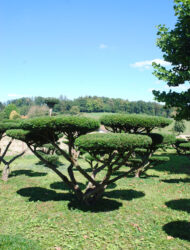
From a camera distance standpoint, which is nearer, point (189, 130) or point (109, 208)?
point (109, 208)

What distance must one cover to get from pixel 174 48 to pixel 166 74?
1.31m

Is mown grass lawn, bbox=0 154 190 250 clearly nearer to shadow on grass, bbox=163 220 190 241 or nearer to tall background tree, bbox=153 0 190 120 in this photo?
shadow on grass, bbox=163 220 190 241

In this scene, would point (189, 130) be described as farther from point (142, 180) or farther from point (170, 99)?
point (170, 99)

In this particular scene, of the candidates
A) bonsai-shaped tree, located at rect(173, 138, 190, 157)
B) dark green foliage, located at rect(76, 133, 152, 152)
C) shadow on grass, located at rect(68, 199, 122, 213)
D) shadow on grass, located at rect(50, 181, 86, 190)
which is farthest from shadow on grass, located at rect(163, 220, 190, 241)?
bonsai-shaped tree, located at rect(173, 138, 190, 157)

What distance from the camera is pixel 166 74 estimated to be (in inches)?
377

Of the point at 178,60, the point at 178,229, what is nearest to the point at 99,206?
the point at 178,229

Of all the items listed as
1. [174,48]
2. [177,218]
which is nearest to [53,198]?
[177,218]

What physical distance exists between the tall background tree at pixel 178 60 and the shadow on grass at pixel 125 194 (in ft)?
16.5

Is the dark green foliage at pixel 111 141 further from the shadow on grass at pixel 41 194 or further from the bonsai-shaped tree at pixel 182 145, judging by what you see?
the bonsai-shaped tree at pixel 182 145

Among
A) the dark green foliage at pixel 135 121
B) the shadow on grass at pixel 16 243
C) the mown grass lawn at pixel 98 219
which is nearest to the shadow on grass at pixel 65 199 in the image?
the mown grass lawn at pixel 98 219

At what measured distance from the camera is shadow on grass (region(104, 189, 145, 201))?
10.9 metres

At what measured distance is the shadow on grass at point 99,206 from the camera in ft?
29.6

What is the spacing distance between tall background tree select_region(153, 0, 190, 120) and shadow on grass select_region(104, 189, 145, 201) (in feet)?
16.5

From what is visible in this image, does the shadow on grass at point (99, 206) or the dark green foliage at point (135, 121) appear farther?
the shadow on grass at point (99, 206)
